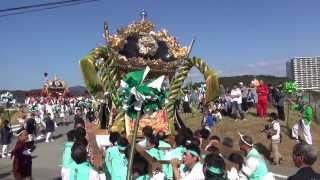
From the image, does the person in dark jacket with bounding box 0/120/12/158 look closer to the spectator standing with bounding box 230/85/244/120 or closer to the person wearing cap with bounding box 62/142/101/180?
the spectator standing with bounding box 230/85/244/120

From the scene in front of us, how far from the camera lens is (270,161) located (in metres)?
17.8

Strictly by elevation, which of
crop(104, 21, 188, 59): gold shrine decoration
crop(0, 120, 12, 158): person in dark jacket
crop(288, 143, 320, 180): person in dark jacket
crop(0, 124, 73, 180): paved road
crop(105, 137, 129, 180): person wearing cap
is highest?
crop(104, 21, 188, 59): gold shrine decoration

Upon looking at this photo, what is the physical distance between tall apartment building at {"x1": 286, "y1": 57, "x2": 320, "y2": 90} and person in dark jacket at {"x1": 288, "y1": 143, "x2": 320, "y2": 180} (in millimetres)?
35387

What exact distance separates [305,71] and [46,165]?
88.9 feet

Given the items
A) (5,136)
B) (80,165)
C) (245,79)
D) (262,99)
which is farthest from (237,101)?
(80,165)

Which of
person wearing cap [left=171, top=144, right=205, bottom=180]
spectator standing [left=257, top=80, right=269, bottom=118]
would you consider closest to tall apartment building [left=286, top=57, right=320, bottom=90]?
spectator standing [left=257, top=80, right=269, bottom=118]

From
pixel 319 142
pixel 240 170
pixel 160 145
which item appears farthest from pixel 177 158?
pixel 319 142

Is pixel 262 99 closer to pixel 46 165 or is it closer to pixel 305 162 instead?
pixel 46 165

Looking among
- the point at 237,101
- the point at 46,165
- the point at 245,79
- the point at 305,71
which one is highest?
the point at 305,71

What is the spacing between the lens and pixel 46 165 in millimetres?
18125

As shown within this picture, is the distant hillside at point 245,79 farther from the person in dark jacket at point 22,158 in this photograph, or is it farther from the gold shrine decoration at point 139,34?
the person in dark jacket at point 22,158

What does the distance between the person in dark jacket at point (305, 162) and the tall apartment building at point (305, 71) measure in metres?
35.4

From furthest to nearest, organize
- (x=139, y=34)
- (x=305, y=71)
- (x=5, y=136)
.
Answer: (x=305, y=71), (x=5, y=136), (x=139, y=34)

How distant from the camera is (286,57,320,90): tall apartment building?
40.7 meters
